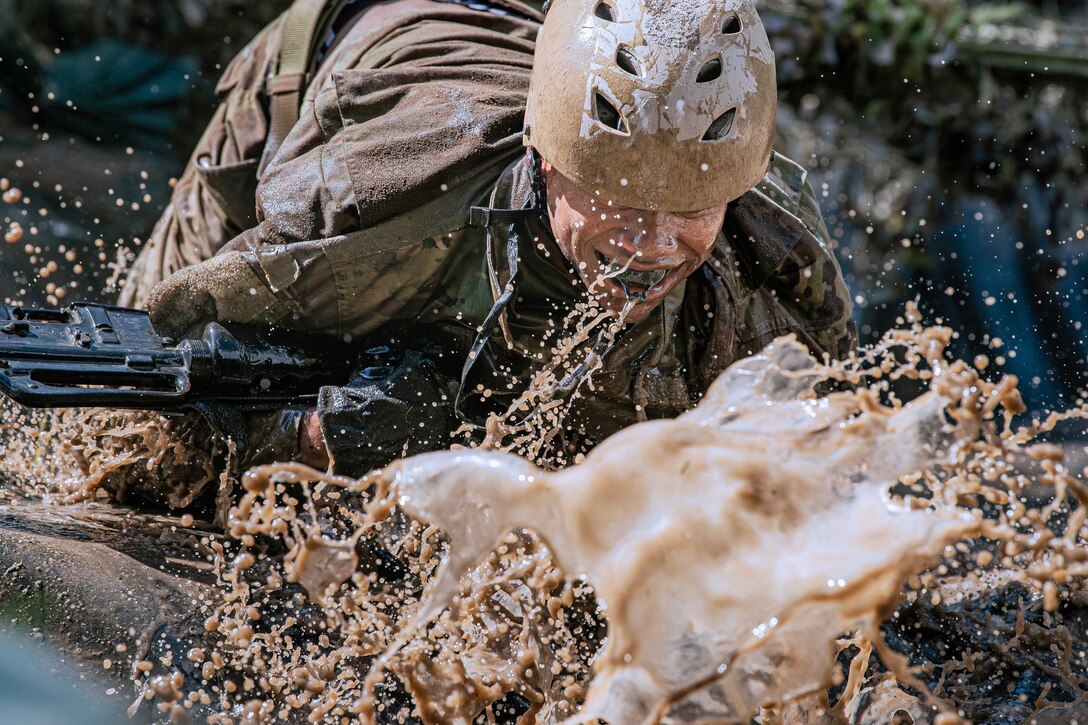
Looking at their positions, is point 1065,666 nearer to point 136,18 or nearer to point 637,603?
point 637,603

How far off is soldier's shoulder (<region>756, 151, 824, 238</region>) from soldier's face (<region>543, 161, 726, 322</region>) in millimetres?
480

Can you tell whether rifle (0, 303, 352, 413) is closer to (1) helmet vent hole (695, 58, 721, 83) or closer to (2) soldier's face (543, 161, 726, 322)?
(2) soldier's face (543, 161, 726, 322)

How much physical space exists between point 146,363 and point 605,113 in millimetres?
1417

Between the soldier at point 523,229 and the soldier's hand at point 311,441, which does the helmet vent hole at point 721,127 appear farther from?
the soldier's hand at point 311,441

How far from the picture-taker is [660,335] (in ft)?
11.8

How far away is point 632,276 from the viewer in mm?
3242

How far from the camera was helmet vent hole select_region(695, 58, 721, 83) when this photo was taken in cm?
299

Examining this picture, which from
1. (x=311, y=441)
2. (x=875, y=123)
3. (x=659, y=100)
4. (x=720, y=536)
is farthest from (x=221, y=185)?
(x=875, y=123)

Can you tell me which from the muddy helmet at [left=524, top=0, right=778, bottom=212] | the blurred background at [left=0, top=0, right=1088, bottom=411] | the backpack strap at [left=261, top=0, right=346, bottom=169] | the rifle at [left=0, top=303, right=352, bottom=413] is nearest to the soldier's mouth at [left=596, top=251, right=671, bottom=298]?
the muddy helmet at [left=524, top=0, right=778, bottom=212]

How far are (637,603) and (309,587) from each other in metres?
0.79

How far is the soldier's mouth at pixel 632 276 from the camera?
3.22 meters

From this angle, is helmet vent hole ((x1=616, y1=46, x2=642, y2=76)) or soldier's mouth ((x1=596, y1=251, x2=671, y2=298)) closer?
helmet vent hole ((x1=616, y1=46, x2=642, y2=76))

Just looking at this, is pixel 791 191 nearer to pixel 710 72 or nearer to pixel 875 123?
pixel 710 72

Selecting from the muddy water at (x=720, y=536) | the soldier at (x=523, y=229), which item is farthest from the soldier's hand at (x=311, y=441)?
the muddy water at (x=720, y=536)
